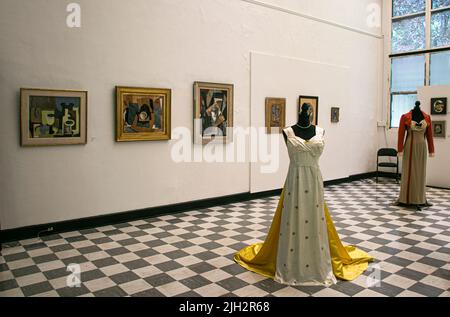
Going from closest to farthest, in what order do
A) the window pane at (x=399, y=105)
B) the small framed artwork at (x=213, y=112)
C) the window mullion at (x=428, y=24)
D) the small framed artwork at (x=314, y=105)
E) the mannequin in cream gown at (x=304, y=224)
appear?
1. the mannequin in cream gown at (x=304, y=224)
2. the small framed artwork at (x=213, y=112)
3. the small framed artwork at (x=314, y=105)
4. the window mullion at (x=428, y=24)
5. the window pane at (x=399, y=105)

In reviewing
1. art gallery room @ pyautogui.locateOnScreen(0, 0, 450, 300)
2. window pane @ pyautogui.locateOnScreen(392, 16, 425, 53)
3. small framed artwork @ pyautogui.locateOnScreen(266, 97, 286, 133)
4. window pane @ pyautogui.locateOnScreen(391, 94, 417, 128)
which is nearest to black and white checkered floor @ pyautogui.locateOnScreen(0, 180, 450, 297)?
art gallery room @ pyautogui.locateOnScreen(0, 0, 450, 300)

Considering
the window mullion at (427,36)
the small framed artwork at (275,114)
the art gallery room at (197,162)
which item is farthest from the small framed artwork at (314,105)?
the window mullion at (427,36)

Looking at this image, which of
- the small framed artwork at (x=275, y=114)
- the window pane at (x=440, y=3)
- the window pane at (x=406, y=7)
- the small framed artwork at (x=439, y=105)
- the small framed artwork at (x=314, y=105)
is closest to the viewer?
the small framed artwork at (x=275, y=114)

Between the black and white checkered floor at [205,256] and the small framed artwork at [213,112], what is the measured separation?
172 cm

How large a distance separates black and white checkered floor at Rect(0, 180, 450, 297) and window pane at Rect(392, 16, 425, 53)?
677cm

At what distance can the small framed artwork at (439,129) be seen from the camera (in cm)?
1202

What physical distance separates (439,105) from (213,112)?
288 inches

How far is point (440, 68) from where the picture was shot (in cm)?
1291

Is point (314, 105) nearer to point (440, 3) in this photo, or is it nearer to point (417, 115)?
point (417, 115)

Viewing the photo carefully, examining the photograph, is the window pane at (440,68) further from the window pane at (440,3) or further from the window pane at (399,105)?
the window pane at (440,3)

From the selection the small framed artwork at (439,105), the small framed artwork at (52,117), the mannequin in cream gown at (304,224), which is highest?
the small framed artwork at (439,105)

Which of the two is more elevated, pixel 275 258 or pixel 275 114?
pixel 275 114

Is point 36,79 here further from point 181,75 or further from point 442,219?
point 442,219

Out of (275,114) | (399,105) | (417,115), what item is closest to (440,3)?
(399,105)
